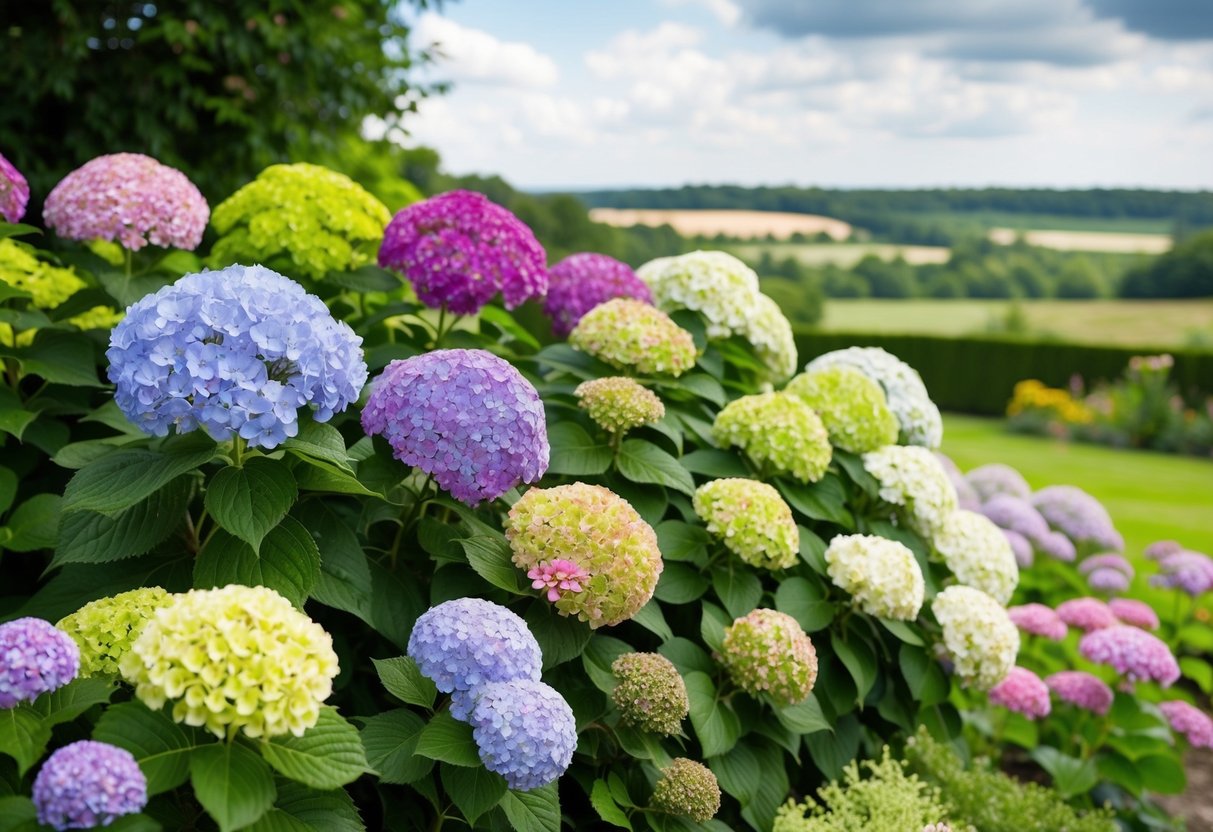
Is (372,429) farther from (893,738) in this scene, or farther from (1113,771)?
(1113,771)

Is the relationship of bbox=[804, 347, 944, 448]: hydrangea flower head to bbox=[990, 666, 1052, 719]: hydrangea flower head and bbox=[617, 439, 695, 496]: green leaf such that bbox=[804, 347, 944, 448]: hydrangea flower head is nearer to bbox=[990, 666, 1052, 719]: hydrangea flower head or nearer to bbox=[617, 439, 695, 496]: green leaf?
bbox=[990, 666, 1052, 719]: hydrangea flower head

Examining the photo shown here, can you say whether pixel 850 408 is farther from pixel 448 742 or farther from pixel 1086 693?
pixel 448 742

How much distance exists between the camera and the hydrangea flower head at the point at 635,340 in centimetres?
358

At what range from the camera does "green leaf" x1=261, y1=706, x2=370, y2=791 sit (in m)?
1.89

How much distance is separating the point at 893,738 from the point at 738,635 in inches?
52.7

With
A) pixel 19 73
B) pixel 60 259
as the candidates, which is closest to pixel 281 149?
pixel 19 73

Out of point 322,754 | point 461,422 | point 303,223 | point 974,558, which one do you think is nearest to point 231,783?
point 322,754

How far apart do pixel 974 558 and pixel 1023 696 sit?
2.49 feet

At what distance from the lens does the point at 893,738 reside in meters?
3.97

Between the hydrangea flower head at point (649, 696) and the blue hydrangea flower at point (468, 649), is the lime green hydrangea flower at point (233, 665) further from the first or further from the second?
the hydrangea flower head at point (649, 696)

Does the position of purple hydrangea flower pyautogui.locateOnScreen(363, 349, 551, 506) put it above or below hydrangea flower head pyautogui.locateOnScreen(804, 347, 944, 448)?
above

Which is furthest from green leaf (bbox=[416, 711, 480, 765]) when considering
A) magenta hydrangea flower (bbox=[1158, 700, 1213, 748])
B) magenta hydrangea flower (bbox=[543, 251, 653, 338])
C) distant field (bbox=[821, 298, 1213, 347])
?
distant field (bbox=[821, 298, 1213, 347])

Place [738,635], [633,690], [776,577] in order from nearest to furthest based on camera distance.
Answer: [633,690] → [738,635] → [776,577]

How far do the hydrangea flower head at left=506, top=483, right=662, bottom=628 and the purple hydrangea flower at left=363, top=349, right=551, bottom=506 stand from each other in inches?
4.2
